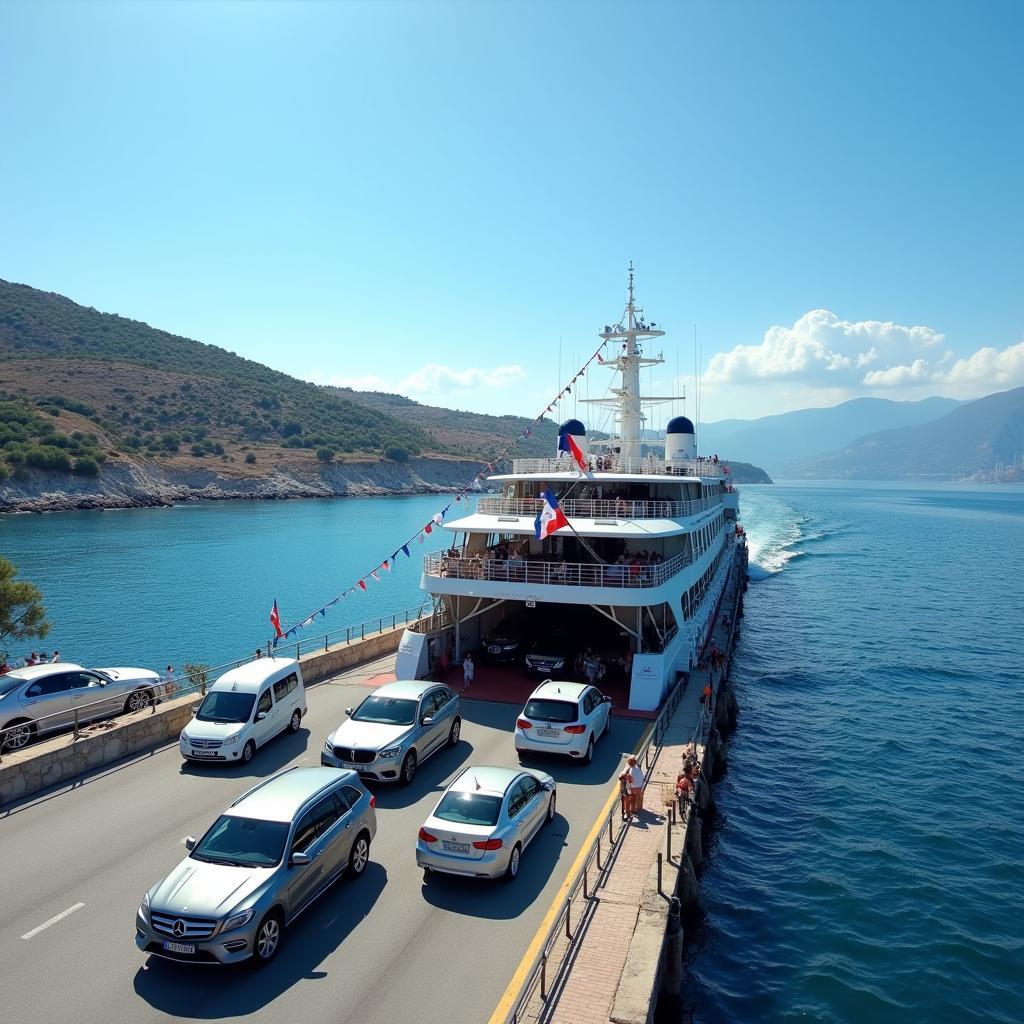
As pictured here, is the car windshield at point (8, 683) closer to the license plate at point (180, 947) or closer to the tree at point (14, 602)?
the tree at point (14, 602)

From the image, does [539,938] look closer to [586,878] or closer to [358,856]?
[586,878]

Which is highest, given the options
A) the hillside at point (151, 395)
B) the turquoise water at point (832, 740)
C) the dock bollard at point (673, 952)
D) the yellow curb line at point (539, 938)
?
the hillside at point (151, 395)

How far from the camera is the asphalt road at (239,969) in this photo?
8.27 metres

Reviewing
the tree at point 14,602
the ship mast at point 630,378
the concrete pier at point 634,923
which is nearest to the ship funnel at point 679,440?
the ship mast at point 630,378

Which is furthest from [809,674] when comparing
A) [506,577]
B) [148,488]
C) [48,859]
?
[148,488]

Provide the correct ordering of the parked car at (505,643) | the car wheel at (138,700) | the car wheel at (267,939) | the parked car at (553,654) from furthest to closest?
the parked car at (505,643)
the parked car at (553,654)
the car wheel at (138,700)
the car wheel at (267,939)

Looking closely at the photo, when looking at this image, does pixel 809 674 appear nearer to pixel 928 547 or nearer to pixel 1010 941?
pixel 1010 941

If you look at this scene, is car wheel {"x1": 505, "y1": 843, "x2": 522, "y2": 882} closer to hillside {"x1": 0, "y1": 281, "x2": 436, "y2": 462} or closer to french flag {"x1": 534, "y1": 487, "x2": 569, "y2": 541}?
french flag {"x1": 534, "y1": 487, "x2": 569, "y2": 541}

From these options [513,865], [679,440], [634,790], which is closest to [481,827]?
[513,865]

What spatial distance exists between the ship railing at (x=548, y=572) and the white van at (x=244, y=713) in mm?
5973

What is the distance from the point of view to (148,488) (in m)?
110

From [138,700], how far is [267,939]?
37.6 ft

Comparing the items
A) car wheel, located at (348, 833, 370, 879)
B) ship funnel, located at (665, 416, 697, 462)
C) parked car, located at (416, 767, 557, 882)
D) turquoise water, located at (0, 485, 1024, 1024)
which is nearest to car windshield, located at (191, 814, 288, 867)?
car wheel, located at (348, 833, 370, 879)

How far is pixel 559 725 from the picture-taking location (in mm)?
15211
